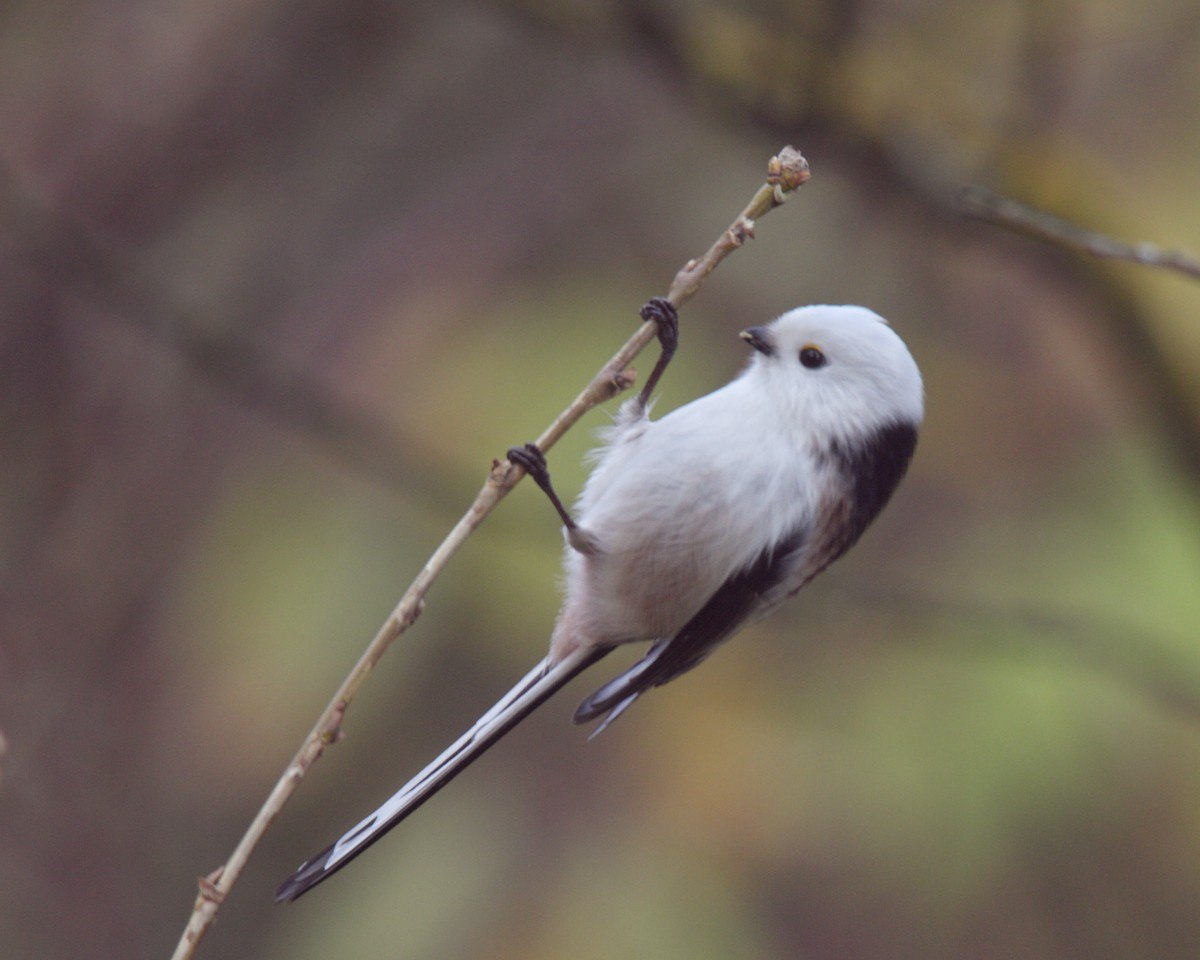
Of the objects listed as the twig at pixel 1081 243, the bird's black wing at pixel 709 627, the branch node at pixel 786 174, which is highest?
the twig at pixel 1081 243

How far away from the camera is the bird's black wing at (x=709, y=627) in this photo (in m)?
1.74

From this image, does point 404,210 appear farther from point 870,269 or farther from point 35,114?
point 870,269

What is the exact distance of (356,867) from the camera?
12.3 ft

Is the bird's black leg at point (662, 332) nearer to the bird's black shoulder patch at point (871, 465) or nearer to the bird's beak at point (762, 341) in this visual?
the bird's beak at point (762, 341)

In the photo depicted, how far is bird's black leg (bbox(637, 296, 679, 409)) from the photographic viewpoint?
162 cm

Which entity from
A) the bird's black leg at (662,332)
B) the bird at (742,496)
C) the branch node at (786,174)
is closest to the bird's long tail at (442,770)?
the bird at (742,496)

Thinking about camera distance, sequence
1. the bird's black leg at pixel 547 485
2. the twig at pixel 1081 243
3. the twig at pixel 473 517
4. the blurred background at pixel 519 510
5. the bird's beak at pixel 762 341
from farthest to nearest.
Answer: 1. the blurred background at pixel 519 510
2. the bird's beak at pixel 762 341
3. the bird's black leg at pixel 547 485
4. the twig at pixel 1081 243
5. the twig at pixel 473 517

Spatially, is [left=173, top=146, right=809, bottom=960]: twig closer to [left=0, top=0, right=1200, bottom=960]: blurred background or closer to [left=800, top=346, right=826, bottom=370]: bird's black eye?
[left=800, top=346, right=826, bottom=370]: bird's black eye

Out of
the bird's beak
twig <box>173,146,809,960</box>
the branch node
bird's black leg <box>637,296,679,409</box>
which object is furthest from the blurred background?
the branch node

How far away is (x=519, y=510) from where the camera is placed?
3.00 meters

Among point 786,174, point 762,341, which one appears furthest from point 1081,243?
point 762,341

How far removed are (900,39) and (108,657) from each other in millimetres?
2631

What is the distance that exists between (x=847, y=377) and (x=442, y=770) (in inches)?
29.7

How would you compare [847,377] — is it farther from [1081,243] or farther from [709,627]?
[1081,243]
